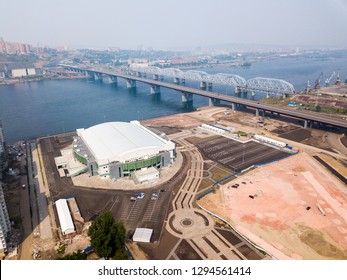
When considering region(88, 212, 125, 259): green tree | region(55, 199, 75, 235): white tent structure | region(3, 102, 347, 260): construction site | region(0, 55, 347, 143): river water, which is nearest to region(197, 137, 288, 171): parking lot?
region(3, 102, 347, 260): construction site

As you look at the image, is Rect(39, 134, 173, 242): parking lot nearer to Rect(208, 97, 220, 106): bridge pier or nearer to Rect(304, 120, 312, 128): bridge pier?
Rect(304, 120, 312, 128): bridge pier

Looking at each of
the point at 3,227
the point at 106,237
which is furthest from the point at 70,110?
the point at 106,237

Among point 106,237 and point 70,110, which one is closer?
point 106,237

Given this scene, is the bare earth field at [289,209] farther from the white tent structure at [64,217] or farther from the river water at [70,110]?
the river water at [70,110]

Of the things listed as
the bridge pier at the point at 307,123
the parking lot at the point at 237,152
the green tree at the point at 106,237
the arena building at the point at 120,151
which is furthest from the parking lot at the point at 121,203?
the bridge pier at the point at 307,123

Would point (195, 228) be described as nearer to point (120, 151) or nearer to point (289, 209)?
point (289, 209)

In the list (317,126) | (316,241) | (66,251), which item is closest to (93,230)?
(66,251)

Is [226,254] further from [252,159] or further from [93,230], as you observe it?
[252,159]
